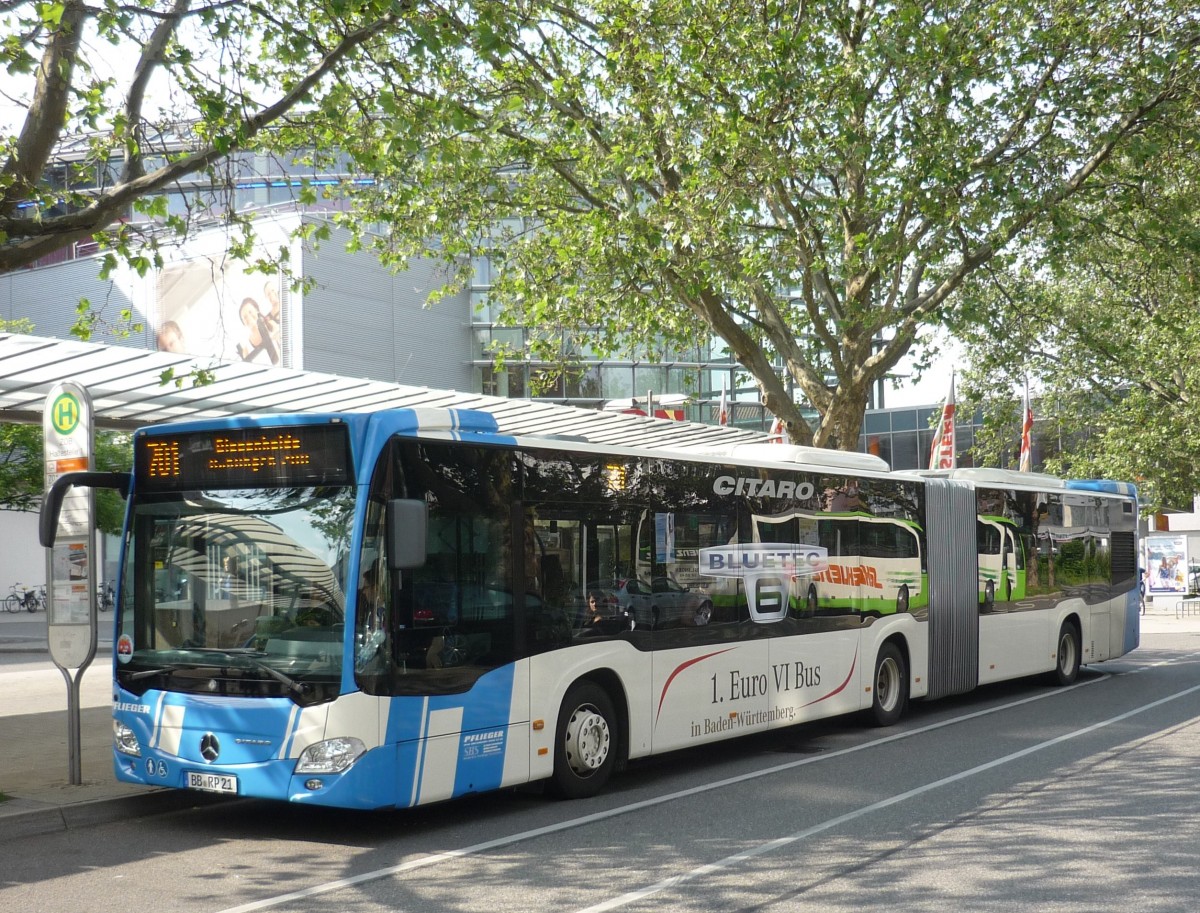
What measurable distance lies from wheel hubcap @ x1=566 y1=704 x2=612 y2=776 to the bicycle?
136 feet

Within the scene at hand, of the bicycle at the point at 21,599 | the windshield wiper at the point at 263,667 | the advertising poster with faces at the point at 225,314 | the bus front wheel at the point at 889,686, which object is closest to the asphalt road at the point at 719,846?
the windshield wiper at the point at 263,667

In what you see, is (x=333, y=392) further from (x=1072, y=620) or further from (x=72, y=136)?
(x=1072, y=620)

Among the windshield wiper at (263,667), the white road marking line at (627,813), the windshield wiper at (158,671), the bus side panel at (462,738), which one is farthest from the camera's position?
the windshield wiper at (158,671)

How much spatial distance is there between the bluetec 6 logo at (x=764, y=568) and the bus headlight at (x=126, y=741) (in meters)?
4.80

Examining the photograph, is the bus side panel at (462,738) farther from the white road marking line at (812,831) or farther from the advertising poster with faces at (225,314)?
the advertising poster with faces at (225,314)

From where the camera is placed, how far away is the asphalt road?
22.0ft

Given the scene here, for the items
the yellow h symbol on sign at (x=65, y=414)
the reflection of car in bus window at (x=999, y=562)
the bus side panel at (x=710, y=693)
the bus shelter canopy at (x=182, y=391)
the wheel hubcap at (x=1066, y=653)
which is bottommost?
the wheel hubcap at (x=1066, y=653)

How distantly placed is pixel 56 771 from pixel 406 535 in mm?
4848

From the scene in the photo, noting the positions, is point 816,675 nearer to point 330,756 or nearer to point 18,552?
point 330,756

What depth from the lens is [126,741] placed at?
873 cm

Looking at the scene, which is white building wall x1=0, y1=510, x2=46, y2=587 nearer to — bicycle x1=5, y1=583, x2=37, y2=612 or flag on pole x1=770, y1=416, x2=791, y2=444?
bicycle x1=5, y1=583, x2=37, y2=612

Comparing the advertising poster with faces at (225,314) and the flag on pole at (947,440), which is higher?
the advertising poster with faces at (225,314)

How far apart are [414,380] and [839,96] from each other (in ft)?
98.5

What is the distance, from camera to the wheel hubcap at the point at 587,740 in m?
9.64
